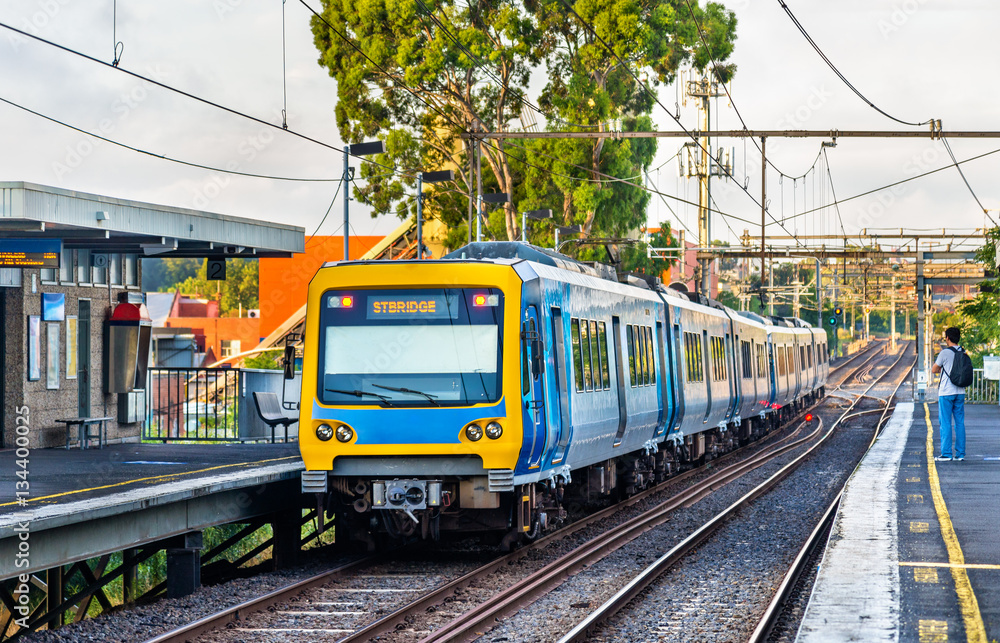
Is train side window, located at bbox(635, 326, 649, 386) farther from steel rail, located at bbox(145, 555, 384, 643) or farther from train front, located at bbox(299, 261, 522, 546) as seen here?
steel rail, located at bbox(145, 555, 384, 643)

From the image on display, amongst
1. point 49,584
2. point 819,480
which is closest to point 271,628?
point 49,584

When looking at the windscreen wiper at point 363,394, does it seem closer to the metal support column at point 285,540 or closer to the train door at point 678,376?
the metal support column at point 285,540

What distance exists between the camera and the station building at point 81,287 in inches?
619

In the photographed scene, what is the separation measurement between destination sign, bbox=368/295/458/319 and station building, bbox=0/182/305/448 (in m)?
4.85

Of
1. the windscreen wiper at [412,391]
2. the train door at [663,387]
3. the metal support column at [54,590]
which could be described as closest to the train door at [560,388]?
the windscreen wiper at [412,391]

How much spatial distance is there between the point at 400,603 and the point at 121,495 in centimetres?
261

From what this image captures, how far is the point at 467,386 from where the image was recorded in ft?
39.0

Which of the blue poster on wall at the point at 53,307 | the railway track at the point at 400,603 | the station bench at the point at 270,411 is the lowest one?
the railway track at the point at 400,603

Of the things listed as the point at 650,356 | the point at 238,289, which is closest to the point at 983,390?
the point at 650,356

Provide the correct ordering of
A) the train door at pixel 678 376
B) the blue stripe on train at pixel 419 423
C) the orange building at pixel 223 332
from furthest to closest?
the orange building at pixel 223 332
the train door at pixel 678 376
the blue stripe on train at pixel 419 423

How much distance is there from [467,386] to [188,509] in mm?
2741

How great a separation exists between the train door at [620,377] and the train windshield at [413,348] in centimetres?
416

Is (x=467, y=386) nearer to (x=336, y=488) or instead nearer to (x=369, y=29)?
(x=336, y=488)

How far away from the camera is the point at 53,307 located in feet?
59.5
